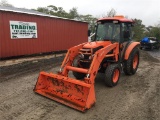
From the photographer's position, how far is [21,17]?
11109 millimetres

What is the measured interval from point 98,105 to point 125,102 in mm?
772

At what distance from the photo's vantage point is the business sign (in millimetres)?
10781

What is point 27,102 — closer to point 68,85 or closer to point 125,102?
point 68,85

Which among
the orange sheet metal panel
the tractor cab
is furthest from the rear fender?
the orange sheet metal panel

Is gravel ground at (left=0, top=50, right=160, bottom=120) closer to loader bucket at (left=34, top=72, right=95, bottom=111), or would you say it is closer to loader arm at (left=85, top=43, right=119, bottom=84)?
loader bucket at (left=34, top=72, right=95, bottom=111)

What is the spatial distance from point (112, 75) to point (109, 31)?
1745mm

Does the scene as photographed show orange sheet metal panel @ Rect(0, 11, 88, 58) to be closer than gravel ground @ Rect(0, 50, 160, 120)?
No

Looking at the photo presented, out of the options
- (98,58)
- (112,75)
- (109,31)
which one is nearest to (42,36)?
(109,31)

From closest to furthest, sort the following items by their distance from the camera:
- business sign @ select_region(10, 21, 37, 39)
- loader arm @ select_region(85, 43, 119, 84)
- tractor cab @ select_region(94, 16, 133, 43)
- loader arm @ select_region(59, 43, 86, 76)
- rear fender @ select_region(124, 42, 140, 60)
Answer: loader arm @ select_region(85, 43, 119, 84)
loader arm @ select_region(59, 43, 86, 76)
tractor cab @ select_region(94, 16, 133, 43)
rear fender @ select_region(124, 42, 140, 60)
business sign @ select_region(10, 21, 37, 39)

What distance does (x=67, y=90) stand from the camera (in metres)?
5.44

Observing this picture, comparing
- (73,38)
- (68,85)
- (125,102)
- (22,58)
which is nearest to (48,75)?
(68,85)

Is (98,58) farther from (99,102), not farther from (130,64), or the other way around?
(130,64)

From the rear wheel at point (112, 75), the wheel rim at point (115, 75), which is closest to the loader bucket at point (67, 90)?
the rear wheel at point (112, 75)

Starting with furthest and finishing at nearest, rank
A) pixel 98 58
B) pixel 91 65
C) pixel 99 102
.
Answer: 1. pixel 98 58
2. pixel 91 65
3. pixel 99 102
